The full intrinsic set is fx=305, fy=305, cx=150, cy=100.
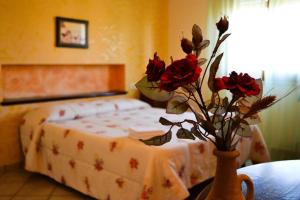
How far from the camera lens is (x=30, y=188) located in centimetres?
280

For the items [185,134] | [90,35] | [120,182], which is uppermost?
[90,35]

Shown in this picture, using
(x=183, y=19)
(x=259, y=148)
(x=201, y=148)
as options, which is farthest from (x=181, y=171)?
(x=183, y=19)

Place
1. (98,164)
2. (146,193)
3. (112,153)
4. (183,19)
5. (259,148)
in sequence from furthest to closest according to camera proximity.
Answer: (183,19) → (259,148) → (98,164) → (112,153) → (146,193)

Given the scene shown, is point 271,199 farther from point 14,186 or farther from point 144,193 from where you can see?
point 14,186

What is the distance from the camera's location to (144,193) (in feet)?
6.40

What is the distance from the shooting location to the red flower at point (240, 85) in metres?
0.74

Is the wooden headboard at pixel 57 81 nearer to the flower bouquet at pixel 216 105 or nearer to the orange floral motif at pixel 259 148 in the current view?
the orange floral motif at pixel 259 148

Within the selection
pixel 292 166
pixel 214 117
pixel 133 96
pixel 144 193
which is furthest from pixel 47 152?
pixel 214 117

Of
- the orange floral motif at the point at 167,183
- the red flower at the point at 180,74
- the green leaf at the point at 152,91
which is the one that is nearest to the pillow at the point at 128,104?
the orange floral motif at the point at 167,183

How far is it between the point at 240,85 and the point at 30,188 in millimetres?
2589

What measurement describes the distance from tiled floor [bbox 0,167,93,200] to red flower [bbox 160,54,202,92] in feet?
6.99

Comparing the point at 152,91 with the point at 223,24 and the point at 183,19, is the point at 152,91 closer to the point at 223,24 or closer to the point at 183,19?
the point at 223,24

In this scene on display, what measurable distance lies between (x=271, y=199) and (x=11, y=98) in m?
2.89

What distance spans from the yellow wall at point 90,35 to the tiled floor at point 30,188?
0.78 feet
